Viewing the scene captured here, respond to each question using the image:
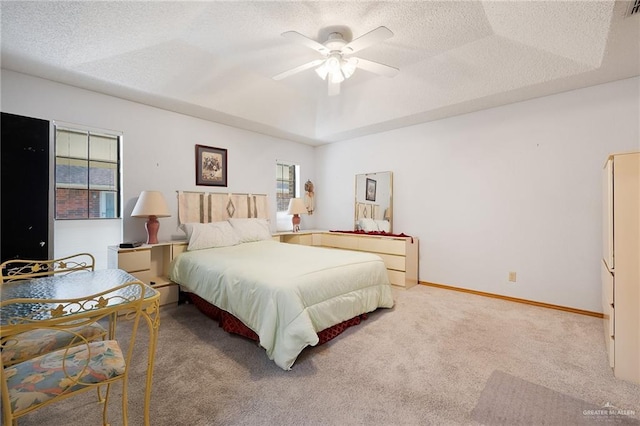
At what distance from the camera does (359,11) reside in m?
2.27

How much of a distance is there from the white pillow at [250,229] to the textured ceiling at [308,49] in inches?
60.2

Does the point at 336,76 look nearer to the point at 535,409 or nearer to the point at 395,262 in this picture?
the point at 395,262

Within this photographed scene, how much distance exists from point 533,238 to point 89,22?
4897mm

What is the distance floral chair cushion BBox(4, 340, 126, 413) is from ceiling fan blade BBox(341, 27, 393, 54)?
247 cm

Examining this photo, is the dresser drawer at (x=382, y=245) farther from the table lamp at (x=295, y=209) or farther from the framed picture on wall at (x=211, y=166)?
the framed picture on wall at (x=211, y=166)

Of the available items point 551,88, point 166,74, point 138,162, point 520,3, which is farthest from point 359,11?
point 138,162

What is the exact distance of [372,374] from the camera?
1939 millimetres

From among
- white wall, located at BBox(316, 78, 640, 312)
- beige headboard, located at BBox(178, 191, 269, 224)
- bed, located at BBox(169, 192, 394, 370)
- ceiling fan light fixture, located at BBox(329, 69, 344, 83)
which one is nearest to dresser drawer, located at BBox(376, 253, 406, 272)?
white wall, located at BBox(316, 78, 640, 312)

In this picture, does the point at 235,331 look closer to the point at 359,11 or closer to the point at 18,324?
the point at 18,324

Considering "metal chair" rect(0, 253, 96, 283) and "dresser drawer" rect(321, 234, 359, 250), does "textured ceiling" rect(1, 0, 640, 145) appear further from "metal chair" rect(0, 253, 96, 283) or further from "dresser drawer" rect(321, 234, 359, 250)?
"dresser drawer" rect(321, 234, 359, 250)

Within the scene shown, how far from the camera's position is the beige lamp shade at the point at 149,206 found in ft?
10.4

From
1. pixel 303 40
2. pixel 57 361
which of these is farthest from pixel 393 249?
pixel 57 361

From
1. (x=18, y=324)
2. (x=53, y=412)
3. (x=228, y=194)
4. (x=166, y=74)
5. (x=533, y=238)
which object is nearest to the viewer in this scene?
(x=18, y=324)

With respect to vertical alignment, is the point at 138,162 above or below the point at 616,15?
below
